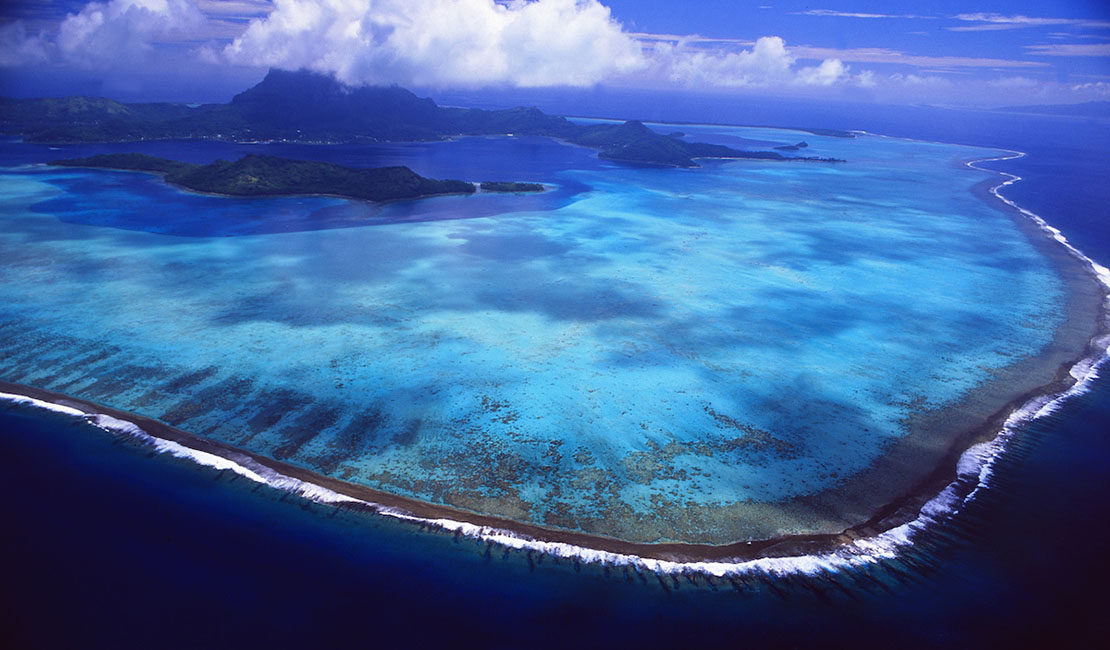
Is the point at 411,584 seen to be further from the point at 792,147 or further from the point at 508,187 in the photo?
the point at 792,147

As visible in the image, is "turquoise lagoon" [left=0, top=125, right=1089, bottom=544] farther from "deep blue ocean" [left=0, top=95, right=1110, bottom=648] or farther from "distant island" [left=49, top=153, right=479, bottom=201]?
"distant island" [left=49, top=153, right=479, bottom=201]

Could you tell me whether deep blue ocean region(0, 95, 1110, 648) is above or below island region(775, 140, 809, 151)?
below

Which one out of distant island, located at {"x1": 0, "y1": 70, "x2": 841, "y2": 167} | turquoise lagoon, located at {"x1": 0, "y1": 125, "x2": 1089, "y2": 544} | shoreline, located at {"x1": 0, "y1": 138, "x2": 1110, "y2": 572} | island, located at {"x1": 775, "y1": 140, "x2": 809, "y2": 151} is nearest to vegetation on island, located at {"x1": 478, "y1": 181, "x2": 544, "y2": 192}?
turquoise lagoon, located at {"x1": 0, "y1": 125, "x2": 1089, "y2": 544}

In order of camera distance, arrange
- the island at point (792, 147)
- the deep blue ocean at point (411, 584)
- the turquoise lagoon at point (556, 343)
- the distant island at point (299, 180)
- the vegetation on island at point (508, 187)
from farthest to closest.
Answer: the island at point (792, 147), the vegetation on island at point (508, 187), the distant island at point (299, 180), the turquoise lagoon at point (556, 343), the deep blue ocean at point (411, 584)

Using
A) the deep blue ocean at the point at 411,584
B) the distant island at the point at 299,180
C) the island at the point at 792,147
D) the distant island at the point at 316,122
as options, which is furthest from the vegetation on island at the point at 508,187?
the island at the point at 792,147

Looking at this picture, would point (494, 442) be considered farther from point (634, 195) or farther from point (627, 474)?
Result: point (634, 195)

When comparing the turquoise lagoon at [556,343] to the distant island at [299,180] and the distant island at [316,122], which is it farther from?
the distant island at [316,122]

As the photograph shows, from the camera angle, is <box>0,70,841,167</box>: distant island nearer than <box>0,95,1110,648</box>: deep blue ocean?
No
